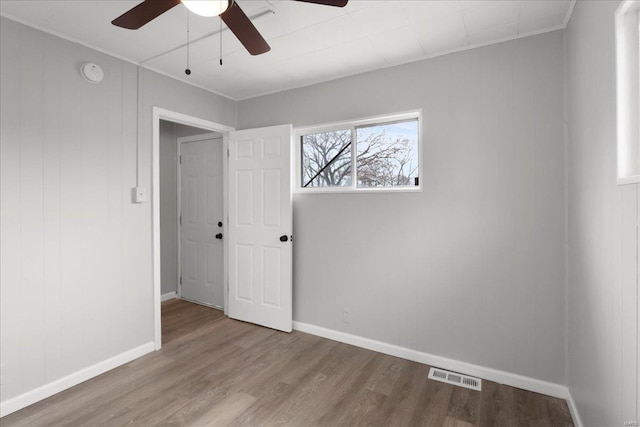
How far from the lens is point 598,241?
1547 mm

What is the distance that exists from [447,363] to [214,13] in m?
2.79

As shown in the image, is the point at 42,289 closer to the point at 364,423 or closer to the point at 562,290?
the point at 364,423

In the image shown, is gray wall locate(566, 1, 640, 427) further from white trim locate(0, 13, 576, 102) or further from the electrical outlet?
the electrical outlet

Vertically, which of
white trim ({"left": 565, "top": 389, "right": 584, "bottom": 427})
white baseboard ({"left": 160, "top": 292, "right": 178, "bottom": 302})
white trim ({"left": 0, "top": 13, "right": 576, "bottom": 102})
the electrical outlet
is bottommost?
white trim ({"left": 565, "top": 389, "right": 584, "bottom": 427})

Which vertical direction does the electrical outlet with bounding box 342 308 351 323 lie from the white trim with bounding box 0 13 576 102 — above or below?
below

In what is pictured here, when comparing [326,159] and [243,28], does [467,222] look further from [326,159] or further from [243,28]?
[243,28]

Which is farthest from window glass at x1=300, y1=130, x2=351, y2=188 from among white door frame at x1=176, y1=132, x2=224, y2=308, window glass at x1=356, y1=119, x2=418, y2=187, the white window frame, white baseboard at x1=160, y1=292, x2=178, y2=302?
white baseboard at x1=160, y1=292, x2=178, y2=302

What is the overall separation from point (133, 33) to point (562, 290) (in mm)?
3495

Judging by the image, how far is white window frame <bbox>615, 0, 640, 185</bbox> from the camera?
1.21m

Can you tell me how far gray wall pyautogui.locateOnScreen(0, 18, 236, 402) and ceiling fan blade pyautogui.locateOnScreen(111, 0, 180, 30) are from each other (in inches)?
43.5

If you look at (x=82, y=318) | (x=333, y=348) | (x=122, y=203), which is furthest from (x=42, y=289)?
(x=333, y=348)

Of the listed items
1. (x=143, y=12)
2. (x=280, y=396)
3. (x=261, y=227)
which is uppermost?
(x=143, y=12)

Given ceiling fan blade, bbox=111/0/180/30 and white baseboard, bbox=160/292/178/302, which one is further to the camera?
white baseboard, bbox=160/292/178/302

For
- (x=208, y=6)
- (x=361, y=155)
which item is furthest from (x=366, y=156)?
(x=208, y=6)
